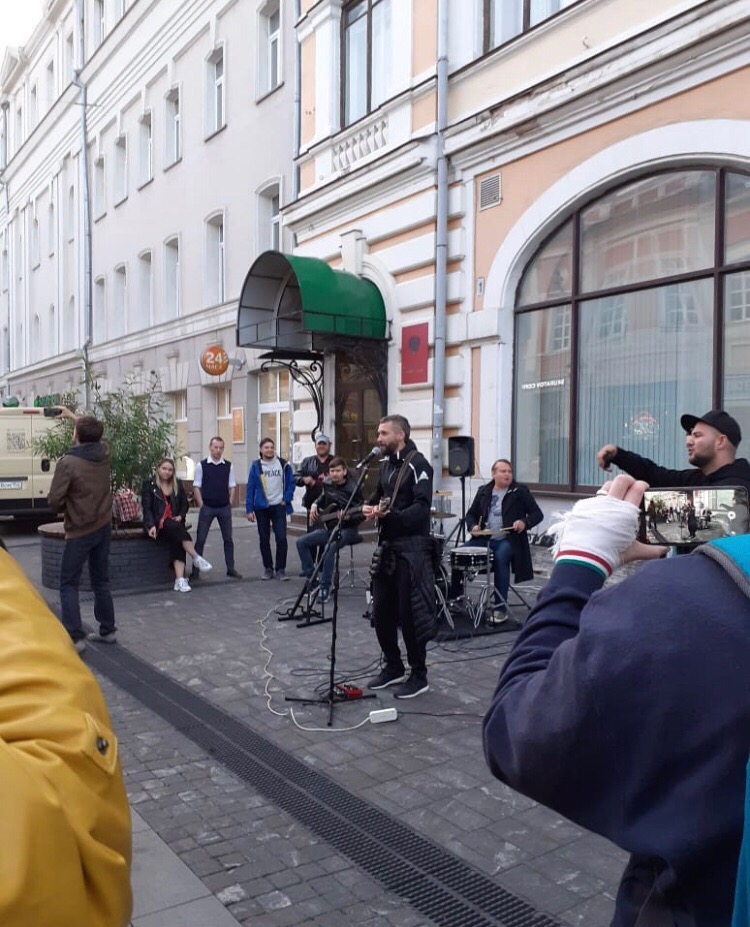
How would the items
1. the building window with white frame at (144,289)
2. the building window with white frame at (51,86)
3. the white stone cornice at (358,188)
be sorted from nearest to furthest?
the white stone cornice at (358,188) → the building window with white frame at (144,289) → the building window with white frame at (51,86)

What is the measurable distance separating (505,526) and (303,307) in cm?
494

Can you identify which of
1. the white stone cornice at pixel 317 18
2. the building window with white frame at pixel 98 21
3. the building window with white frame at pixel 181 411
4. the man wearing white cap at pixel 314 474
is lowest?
the man wearing white cap at pixel 314 474

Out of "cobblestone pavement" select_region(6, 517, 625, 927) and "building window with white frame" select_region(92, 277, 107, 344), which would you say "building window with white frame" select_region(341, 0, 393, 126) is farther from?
"building window with white frame" select_region(92, 277, 107, 344)

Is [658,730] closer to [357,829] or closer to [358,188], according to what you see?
[357,829]

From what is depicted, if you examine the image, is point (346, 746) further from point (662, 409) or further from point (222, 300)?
point (222, 300)

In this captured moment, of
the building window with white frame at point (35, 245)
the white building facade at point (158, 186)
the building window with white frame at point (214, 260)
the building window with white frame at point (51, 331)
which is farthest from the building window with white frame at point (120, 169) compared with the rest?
the building window with white frame at point (35, 245)

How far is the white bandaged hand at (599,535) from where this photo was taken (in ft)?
4.64

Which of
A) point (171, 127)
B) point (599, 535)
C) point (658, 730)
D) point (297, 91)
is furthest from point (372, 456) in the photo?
point (171, 127)

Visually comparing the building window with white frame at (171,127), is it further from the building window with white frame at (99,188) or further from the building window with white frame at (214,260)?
the building window with white frame at (99,188)

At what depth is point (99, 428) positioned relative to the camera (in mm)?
7004

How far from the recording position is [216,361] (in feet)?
55.9

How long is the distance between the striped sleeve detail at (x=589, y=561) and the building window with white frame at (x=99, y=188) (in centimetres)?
2554

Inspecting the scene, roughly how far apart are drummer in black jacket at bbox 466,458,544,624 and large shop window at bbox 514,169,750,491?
1.63 metres

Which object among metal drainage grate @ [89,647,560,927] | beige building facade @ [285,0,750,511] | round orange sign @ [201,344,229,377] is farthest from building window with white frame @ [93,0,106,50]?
metal drainage grate @ [89,647,560,927]
